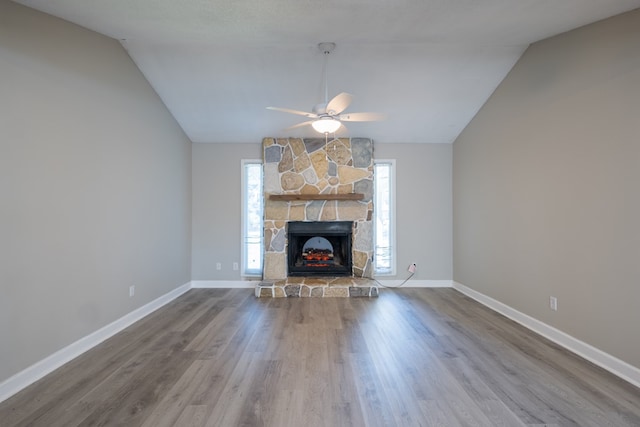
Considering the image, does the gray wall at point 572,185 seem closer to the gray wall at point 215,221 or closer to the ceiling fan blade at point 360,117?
the ceiling fan blade at point 360,117

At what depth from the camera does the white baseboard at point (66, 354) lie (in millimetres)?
1992

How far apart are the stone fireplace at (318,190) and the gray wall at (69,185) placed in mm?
1698

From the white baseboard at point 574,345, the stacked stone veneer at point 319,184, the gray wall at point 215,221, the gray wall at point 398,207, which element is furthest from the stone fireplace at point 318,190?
the white baseboard at point 574,345

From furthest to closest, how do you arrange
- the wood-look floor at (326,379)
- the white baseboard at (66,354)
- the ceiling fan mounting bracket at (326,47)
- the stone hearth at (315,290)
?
1. the stone hearth at (315,290)
2. the ceiling fan mounting bracket at (326,47)
3. the white baseboard at (66,354)
4. the wood-look floor at (326,379)

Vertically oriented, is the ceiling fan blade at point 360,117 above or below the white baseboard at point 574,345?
above

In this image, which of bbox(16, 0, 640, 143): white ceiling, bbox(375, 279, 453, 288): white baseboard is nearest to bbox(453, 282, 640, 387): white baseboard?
bbox(375, 279, 453, 288): white baseboard

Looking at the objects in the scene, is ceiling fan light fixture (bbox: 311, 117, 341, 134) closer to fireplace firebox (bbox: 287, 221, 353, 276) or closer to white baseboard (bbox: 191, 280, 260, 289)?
fireplace firebox (bbox: 287, 221, 353, 276)

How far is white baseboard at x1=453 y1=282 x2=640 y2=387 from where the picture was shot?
2173 millimetres

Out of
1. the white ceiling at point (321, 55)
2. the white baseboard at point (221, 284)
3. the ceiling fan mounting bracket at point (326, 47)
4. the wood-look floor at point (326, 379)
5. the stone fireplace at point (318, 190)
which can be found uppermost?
the ceiling fan mounting bracket at point (326, 47)

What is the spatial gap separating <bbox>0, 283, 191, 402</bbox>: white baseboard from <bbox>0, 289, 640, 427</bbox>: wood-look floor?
7cm

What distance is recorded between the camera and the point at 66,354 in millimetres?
2439

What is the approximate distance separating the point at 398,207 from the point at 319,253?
5.01 feet

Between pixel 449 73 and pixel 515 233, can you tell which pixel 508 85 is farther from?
pixel 515 233

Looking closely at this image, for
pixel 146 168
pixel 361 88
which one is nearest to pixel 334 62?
pixel 361 88
